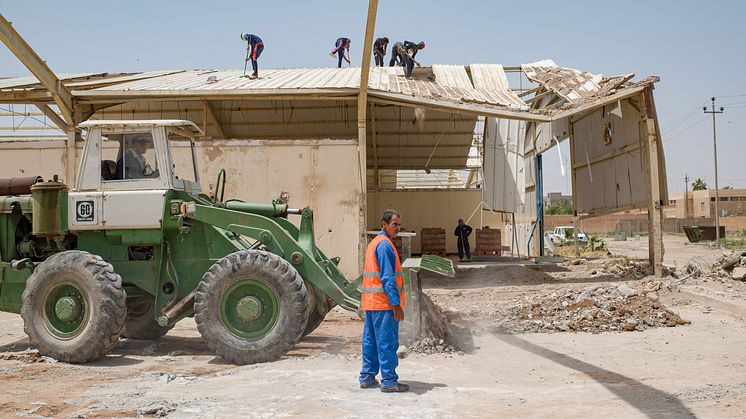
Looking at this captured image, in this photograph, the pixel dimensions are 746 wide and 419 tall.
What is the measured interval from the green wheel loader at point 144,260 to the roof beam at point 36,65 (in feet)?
16.1

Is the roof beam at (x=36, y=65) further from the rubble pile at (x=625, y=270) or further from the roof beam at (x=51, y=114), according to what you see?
the rubble pile at (x=625, y=270)

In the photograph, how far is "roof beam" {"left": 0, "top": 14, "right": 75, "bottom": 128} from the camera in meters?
12.4

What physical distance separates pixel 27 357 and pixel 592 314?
7.82 meters

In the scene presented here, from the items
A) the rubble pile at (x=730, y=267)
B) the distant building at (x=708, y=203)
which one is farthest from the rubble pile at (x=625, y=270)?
the distant building at (x=708, y=203)

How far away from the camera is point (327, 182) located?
1541 cm

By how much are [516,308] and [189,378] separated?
6.30 metres

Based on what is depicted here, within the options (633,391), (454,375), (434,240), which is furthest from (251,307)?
(434,240)

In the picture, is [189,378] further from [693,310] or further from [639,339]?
[693,310]

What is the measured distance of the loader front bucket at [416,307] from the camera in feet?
25.9

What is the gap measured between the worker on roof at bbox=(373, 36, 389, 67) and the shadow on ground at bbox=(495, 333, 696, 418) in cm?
1624

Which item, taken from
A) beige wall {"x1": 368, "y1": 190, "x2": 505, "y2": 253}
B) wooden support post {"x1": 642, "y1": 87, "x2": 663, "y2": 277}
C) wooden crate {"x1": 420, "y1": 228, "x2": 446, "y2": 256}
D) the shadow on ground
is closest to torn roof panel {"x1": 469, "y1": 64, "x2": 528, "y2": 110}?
wooden support post {"x1": 642, "y1": 87, "x2": 663, "y2": 277}

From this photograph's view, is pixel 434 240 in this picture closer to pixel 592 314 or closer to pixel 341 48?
pixel 341 48

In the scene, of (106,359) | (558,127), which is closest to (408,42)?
(558,127)

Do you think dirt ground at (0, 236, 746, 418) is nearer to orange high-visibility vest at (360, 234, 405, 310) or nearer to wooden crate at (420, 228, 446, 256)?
orange high-visibility vest at (360, 234, 405, 310)
